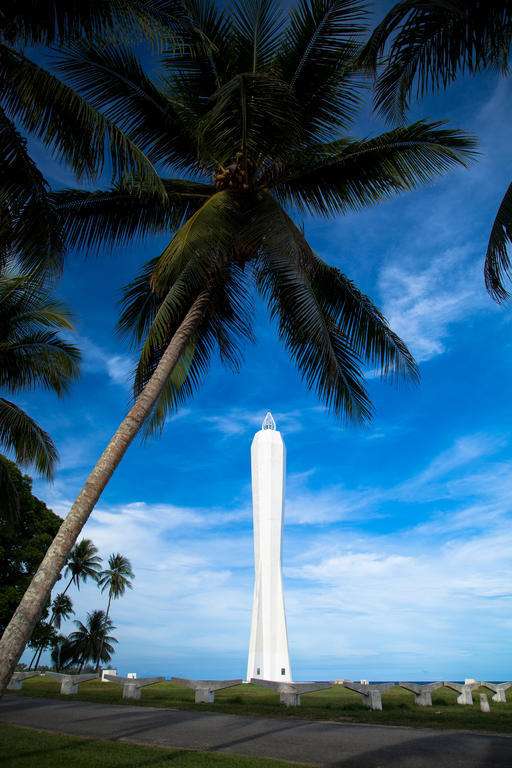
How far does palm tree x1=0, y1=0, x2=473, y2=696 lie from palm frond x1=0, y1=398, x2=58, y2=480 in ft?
19.1

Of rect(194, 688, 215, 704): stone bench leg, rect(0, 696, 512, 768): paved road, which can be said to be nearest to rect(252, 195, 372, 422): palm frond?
rect(0, 696, 512, 768): paved road

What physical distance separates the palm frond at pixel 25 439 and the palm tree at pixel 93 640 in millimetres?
33586

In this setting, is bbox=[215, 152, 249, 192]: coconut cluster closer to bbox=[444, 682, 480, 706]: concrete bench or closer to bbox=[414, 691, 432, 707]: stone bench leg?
bbox=[414, 691, 432, 707]: stone bench leg

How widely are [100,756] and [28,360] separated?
33.9 feet

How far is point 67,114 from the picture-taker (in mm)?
6617

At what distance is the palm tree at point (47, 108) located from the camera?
6.12m

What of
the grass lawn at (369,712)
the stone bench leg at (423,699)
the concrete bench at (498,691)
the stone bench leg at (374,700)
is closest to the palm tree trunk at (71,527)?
the grass lawn at (369,712)

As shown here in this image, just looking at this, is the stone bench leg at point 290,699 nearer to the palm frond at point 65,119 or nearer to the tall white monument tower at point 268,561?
the tall white monument tower at point 268,561

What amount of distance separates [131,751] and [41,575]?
3200mm

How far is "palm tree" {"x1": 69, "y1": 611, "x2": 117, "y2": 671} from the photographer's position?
42594mm

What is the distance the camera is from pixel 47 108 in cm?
645

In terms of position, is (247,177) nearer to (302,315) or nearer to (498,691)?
(302,315)

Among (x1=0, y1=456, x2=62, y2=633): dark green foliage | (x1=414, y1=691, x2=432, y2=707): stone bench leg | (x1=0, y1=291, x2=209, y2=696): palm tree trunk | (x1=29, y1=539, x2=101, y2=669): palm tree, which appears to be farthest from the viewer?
(x1=29, y1=539, x2=101, y2=669): palm tree

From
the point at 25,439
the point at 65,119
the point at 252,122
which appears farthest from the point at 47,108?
the point at 25,439
